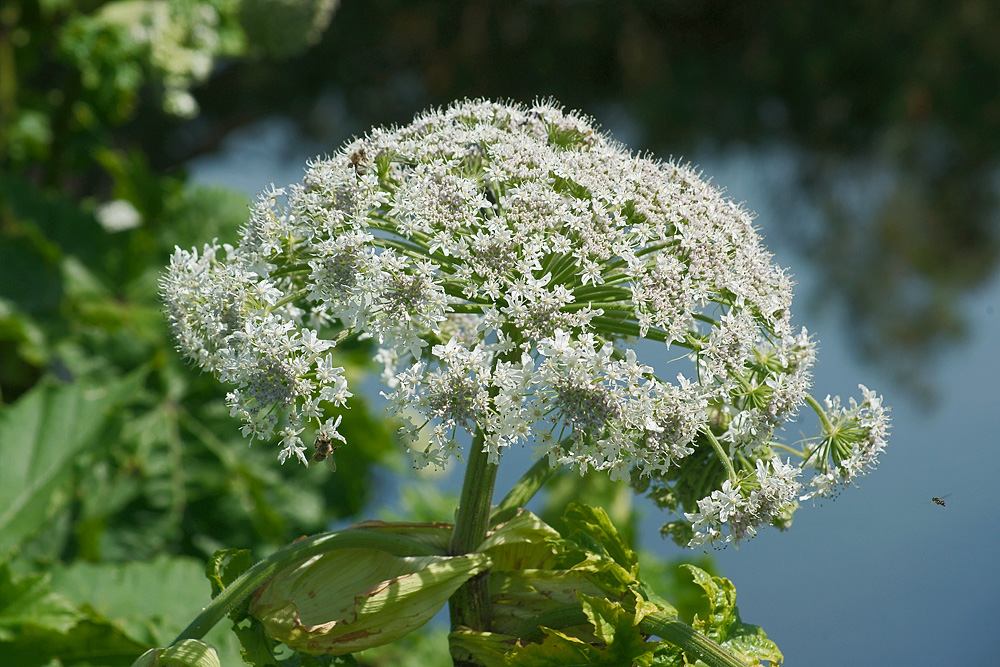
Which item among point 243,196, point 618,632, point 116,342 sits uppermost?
point 243,196

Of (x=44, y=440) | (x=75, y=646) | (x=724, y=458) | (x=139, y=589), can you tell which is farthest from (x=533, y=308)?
(x=44, y=440)

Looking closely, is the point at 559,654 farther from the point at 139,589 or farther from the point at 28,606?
the point at 139,589

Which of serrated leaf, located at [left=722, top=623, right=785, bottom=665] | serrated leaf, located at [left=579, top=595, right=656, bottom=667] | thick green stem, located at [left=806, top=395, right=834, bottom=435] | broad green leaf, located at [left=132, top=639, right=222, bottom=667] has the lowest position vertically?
broad green leaf, located at [left=132, top=639, right=222, bottom=667]

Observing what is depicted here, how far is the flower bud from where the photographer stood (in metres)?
0.71

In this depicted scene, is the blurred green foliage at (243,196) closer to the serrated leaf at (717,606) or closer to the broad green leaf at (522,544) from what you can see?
the broad green leaf at (522,544)

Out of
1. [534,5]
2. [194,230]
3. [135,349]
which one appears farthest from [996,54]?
[135,349]

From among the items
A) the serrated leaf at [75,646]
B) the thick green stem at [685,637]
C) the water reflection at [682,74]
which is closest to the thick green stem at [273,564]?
the thick green stem at [685,637]

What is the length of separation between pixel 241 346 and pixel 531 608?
13.8 inches

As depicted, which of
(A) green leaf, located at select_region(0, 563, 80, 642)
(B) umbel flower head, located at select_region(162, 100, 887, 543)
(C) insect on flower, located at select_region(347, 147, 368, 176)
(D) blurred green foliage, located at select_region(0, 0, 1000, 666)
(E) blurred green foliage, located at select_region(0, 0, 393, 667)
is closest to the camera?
(B) umbel flower head, located at select_region(162, 100, 887, 543)

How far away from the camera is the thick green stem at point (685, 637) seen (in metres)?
0.66

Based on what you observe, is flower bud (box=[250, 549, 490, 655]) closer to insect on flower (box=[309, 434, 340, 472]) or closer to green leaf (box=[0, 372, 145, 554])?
insect on flower (box=[309, 434, 340, 472])

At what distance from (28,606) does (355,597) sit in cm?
56

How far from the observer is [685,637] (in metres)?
0.67

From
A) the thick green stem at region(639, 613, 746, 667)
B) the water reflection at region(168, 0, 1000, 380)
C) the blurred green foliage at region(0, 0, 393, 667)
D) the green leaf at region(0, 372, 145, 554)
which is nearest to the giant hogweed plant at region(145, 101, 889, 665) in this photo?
the thick green stem at region(639, 613, 746, 667)
